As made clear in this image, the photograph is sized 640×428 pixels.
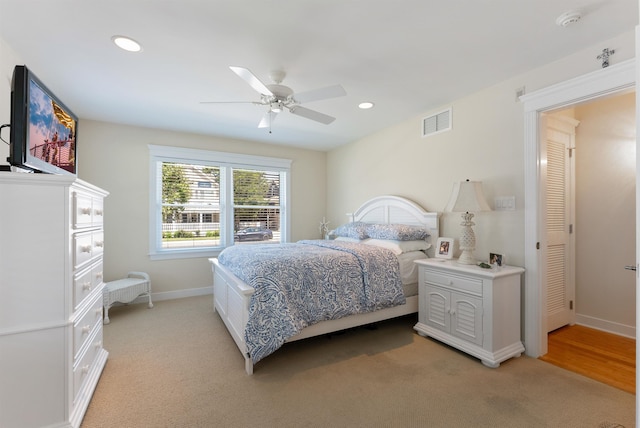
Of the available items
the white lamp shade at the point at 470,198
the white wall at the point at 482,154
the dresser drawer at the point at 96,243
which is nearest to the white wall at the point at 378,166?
the white wall at the point at 482,154

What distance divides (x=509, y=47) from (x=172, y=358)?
12.4 ft

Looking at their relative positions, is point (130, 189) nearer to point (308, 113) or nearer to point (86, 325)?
point (86, 325)

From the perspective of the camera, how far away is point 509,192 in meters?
2.72

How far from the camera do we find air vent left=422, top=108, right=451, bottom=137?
10.9 feet

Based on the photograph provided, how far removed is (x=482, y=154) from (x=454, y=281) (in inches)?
52.8

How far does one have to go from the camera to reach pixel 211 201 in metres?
4.68

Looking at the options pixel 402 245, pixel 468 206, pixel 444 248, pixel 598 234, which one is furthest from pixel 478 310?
pixel 598 234

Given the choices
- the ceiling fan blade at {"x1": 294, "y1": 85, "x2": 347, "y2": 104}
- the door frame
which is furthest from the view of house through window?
the door frame

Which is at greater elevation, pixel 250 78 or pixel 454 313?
pixel 250 78

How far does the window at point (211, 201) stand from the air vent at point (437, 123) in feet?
8.25

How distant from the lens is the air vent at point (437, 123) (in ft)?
10.9

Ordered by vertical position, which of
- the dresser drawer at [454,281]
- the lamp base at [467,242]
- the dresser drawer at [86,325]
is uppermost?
the lamp base at [467,242]

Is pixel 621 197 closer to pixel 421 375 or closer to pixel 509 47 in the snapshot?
pixel 509 47

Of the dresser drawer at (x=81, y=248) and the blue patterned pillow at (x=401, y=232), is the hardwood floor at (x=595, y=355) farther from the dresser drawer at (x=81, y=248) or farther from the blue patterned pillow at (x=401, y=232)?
the dresser drawer at (x=81, y=248)
